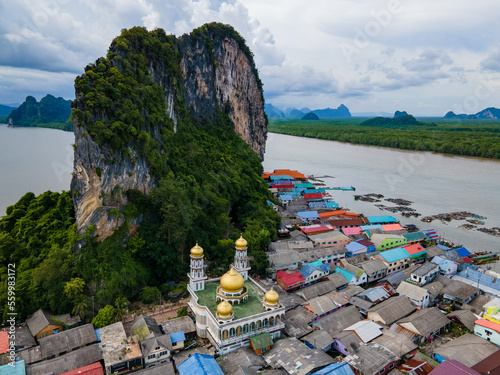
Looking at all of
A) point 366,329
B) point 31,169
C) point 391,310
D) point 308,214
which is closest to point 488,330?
point 391,310

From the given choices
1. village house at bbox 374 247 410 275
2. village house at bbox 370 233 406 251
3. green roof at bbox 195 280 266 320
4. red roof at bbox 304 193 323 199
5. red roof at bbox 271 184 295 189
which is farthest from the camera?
red roof at bbox 271 184 295 189

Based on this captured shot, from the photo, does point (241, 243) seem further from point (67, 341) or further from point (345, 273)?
point (67, 341)

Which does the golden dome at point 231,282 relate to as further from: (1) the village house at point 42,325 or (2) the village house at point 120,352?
(1) the village house at point 42,325

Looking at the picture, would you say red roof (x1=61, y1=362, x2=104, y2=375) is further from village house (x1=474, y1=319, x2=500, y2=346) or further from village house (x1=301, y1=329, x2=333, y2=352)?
village house (x1=474, y1=319, x2=500, y2=346)

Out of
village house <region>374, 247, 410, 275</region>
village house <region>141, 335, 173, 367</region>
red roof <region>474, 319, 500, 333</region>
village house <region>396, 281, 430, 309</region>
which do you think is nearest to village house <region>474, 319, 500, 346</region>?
red roof <region>474, 319, 500, 333</region>

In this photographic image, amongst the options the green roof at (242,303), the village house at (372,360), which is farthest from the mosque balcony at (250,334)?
the village house at (372,360)

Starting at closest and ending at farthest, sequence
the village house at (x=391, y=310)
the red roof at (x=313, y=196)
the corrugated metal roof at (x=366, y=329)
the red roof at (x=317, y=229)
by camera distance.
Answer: the corrugated metal roof at (x=366, y=329)
the village house at (x=391, y=310)
the red roof at (x=317, y=229)
the red roof at (x=313, y=196)
